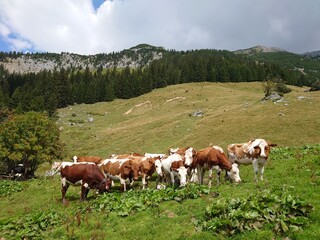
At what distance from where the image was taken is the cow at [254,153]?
63.5ft

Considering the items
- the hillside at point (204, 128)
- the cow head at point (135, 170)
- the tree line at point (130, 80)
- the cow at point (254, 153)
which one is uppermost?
the tree line at point (130, 80)

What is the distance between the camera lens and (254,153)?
64.4 feet

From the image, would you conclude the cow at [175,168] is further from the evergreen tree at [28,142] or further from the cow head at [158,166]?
the evergreen tree at [28,142]

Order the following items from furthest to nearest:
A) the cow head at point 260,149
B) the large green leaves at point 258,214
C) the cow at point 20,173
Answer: the cow at point 20,173, the cow head at point 260,149, the large green leaves at point 258,214

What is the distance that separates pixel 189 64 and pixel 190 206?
6067 inches

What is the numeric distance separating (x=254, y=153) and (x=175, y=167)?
5.21 metres

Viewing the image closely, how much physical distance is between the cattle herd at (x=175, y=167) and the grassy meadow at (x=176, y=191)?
1.02 meters

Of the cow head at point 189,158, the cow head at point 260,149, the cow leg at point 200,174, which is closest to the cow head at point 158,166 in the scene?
the cow head at point 189,158

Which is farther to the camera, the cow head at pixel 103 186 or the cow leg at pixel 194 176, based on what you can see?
the cow leg at pixel 194 176

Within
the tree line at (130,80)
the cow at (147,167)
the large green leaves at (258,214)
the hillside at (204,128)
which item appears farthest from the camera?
the tree line at (130,80)

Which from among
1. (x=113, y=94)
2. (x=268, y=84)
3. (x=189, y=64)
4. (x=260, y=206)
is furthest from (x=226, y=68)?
(x=260, y=206)

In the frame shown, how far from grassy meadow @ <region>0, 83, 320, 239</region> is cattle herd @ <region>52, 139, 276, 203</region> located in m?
1.02

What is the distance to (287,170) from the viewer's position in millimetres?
20891

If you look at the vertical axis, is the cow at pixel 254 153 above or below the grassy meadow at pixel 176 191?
above
